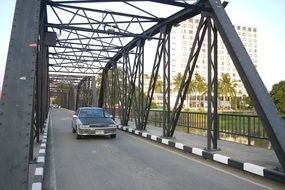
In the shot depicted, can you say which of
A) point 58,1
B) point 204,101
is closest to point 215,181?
point 58,1

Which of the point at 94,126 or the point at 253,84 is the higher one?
the point at 253,84

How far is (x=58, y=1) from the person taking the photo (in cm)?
1313

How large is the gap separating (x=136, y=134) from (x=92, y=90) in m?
24.5

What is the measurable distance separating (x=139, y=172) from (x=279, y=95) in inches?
1903

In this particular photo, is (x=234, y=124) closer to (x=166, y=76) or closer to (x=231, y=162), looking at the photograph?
(x=166, y=76)

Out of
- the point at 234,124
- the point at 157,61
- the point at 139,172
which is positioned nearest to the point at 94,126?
the point at 157,61

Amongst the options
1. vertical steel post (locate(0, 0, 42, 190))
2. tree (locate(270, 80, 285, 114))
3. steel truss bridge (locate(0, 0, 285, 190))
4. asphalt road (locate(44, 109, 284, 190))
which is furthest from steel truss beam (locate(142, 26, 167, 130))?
tree (locate(270, 80, 285, 114))

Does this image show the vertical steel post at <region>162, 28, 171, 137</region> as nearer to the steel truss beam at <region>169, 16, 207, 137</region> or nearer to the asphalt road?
the steel truss beam at <region>169, 16, 207, 137</region>

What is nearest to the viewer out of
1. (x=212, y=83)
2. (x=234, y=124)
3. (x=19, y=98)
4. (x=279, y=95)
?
(x=19, y=98)

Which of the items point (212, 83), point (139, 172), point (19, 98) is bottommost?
point (139, 172)

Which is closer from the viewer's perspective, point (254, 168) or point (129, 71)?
point (254, 168)

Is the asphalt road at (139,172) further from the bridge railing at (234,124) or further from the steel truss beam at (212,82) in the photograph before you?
the bridge railing at (234,124)

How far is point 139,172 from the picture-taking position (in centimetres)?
815

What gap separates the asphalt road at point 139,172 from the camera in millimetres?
6910
